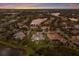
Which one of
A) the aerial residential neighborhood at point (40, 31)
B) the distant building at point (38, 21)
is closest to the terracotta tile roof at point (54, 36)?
the aerial residential neighborhood at point (40, 31)

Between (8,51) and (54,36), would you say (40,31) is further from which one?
(8,51)

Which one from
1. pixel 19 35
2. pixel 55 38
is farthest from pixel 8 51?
pixel 55 38

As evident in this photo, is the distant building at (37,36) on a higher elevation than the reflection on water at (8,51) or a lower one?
higher

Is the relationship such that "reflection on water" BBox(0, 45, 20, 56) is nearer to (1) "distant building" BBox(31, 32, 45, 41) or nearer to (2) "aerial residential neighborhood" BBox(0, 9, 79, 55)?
(2) "aerial residential neighborhood" BBox(0, 9, 79, 55)

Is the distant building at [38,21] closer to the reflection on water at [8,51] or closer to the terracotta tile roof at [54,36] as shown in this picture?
the terracotta tile roof at [54,36]

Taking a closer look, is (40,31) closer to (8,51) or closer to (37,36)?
(37,36)

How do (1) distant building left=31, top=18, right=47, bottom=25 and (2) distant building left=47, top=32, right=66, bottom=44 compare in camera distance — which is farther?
(1) distant building left=31, top=18, right=47, bottom=25

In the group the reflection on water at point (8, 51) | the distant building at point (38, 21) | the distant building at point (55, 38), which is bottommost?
the reflection on water at point (8, 51)

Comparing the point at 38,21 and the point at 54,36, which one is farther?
the point at 38,21

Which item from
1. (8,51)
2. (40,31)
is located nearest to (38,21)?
(40,31)

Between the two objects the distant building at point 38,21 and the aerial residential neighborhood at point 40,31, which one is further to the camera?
the distant building at point 38,21

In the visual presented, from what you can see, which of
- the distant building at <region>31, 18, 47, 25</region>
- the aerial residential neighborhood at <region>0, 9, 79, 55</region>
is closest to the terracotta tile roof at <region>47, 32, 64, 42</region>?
the aerial residential neighborhood at <region>0, 9, 79, 55</region>
